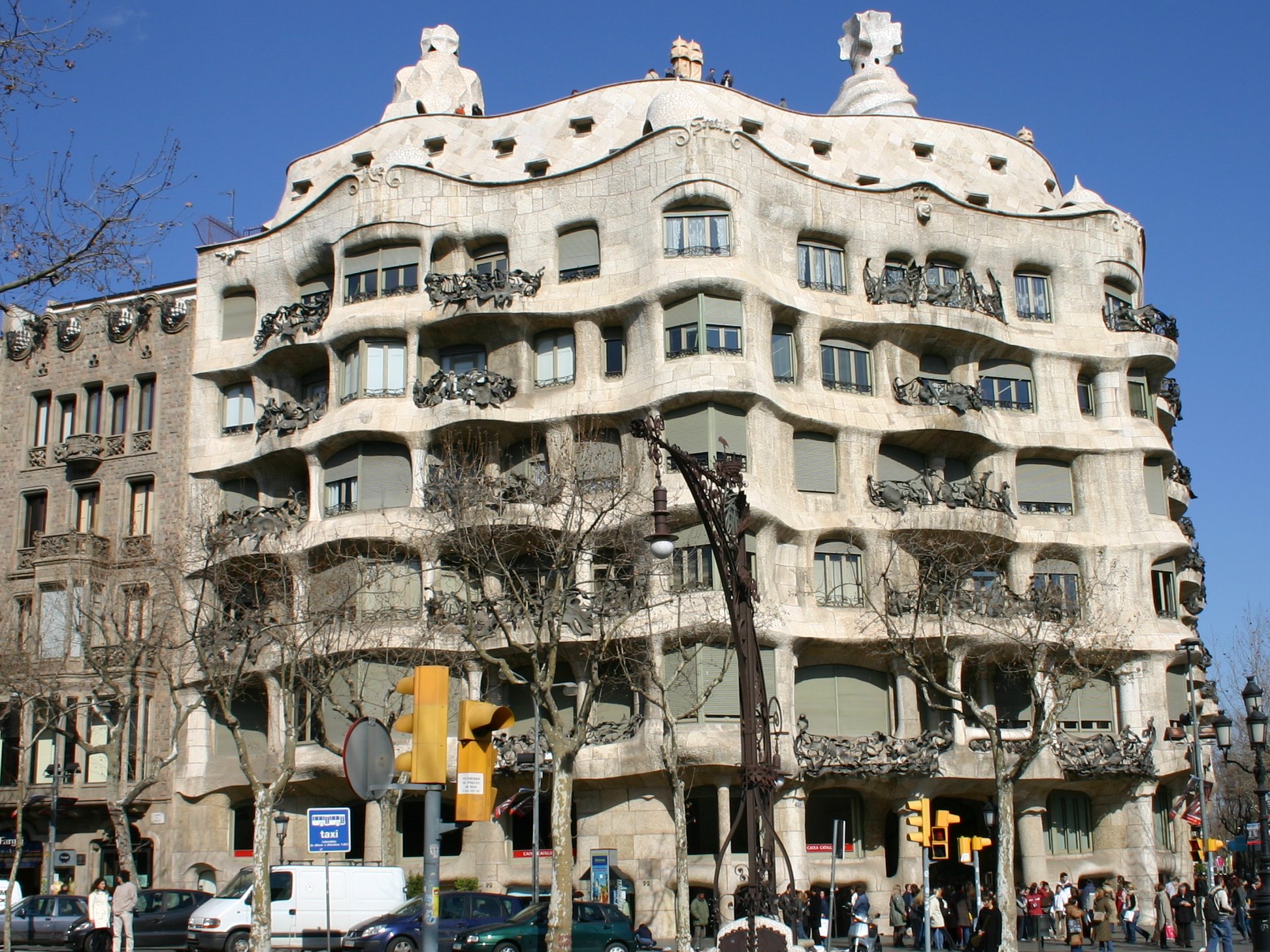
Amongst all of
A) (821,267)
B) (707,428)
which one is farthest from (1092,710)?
(821,267)

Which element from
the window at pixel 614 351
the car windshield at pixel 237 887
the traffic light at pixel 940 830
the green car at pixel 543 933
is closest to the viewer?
the traffic light at pixel 940 830

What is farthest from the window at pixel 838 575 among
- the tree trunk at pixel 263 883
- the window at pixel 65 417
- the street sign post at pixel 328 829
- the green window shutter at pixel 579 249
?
the street sign post at pixel 328 829

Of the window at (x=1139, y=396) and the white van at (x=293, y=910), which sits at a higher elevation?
the window at (x=1139, y=396)

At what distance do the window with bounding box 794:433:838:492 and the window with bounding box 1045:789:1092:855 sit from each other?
10604 mm

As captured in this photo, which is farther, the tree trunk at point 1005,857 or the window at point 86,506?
the window at point 86,506

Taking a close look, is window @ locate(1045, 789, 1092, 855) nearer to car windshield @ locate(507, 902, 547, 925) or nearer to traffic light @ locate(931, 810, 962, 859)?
traffic light @ locate(931, 810, 962, 859)

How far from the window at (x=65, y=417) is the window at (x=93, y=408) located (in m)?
0.49

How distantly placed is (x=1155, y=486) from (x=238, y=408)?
89.6 feet

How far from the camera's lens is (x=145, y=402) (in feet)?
153

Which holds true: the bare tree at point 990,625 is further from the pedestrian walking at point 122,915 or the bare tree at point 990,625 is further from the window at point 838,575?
the pedestrian walking at point 122,915

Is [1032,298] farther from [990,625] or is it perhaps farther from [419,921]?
[419,921]

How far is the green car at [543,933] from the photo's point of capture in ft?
89.9

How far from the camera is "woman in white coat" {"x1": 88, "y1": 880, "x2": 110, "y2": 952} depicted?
86.3ft

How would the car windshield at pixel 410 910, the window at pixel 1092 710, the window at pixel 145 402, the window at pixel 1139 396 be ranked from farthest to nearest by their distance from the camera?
the window at pixel 145 402 → the window at pixel 1139 396 → the window at pixel 1092 710 → the car windshield at pixel 410 910
